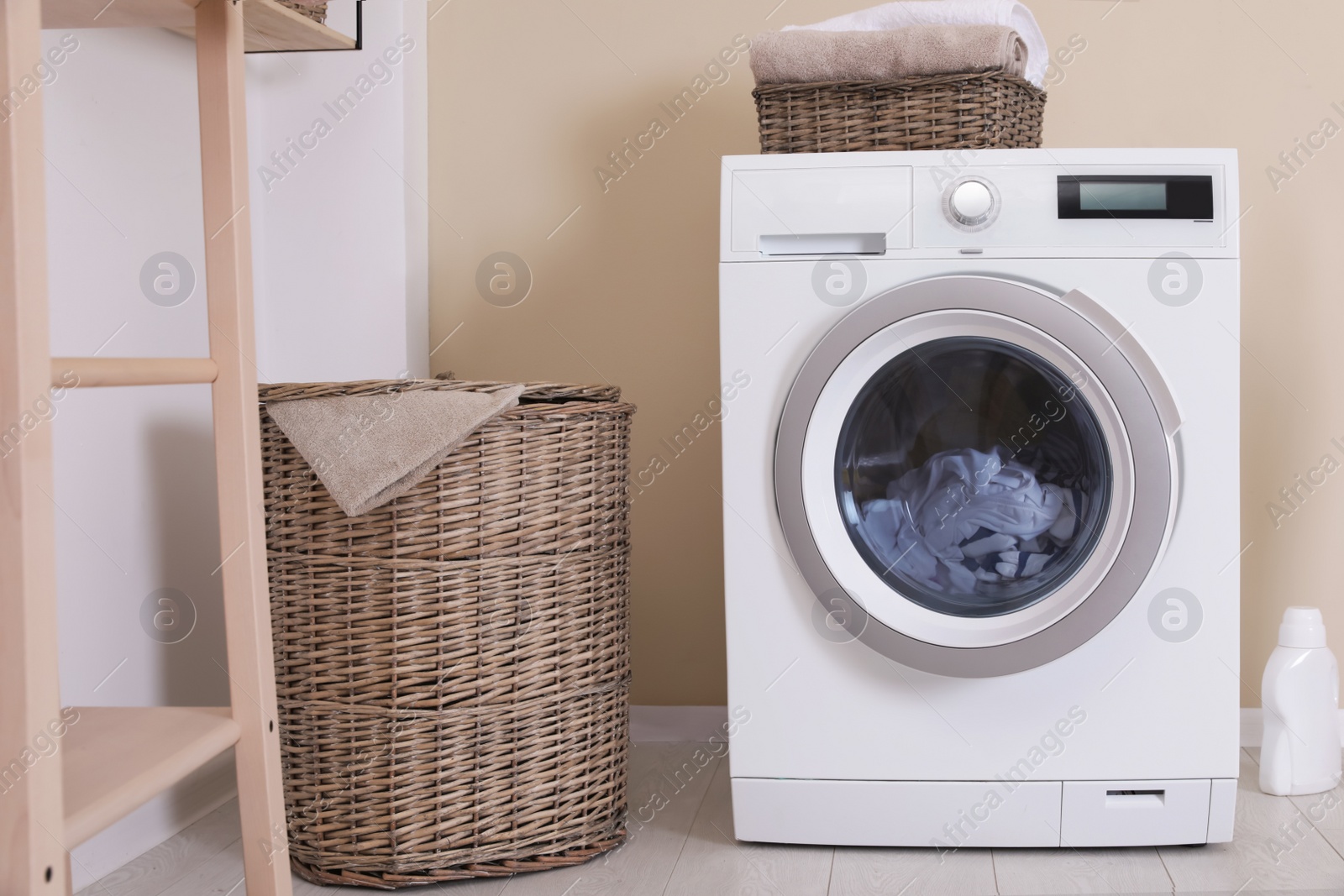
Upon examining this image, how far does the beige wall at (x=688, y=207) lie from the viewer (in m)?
1.79

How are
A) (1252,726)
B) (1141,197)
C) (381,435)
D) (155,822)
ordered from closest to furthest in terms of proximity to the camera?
(381,435)
(1141,197)
(155,822)
(1252,726)

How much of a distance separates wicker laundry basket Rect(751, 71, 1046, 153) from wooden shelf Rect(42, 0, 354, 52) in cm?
67

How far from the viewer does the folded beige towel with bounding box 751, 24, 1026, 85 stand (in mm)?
1395

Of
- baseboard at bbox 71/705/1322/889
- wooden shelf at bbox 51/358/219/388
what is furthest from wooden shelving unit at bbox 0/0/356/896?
baseboard at bbox 71/705/1322/889

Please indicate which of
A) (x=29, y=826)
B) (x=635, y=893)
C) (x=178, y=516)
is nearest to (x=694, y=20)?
(x=178, y=516)

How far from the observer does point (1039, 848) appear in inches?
54.0

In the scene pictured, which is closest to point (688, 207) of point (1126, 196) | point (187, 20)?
point (1126, 196)

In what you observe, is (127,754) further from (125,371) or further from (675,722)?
(675,722)

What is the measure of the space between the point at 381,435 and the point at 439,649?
10.7 inches

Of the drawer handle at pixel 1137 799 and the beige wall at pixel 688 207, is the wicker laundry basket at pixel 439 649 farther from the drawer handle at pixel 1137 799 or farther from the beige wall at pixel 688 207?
the drawer handle at pixel 1137 799

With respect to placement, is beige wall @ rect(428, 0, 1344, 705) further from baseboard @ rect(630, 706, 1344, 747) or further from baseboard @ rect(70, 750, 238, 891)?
baseboard @ rect(70, 750, 238, 891)

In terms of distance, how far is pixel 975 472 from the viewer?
133cm

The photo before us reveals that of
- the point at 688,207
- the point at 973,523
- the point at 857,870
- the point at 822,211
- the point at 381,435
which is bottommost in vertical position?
the point at 857,870

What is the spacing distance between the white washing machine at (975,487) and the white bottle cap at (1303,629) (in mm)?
326
